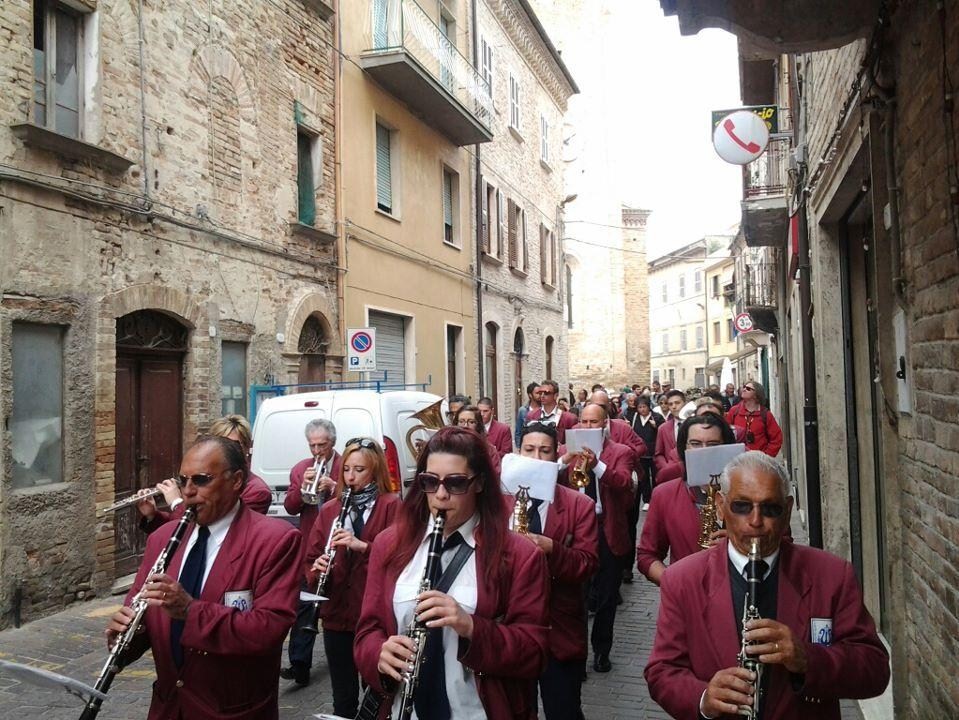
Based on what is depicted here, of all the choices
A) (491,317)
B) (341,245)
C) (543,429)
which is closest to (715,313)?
(491,317)

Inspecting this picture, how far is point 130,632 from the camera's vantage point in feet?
9.73

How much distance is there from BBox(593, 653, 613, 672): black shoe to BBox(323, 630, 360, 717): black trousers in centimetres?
209

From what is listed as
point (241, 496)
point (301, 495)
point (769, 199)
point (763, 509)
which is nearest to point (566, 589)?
point (241, 496)

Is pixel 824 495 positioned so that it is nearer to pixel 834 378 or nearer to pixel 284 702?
pixel 834 378

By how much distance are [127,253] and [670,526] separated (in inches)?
283

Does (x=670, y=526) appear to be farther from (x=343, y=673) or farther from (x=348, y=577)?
Answer: (x=343, y=673)

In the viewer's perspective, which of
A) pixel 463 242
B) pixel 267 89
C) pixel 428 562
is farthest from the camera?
pixel 463 242

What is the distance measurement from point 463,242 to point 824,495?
44.1 ft

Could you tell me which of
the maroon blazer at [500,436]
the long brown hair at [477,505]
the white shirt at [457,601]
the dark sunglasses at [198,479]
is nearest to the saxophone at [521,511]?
the long brown hair at [477,505]

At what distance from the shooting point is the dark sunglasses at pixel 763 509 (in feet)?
8.68

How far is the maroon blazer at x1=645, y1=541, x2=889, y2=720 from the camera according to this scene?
2477mm

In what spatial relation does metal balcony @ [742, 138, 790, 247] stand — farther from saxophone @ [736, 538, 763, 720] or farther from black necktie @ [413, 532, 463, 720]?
black necktie @ [413, 532, 463, 720]

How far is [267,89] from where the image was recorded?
477 inches

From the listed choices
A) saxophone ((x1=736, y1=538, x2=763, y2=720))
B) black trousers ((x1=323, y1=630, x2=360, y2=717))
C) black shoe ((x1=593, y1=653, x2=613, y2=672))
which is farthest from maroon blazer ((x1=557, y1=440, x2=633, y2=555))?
saxophone ((x1=736, y1=538, x2=763, y2=720))
